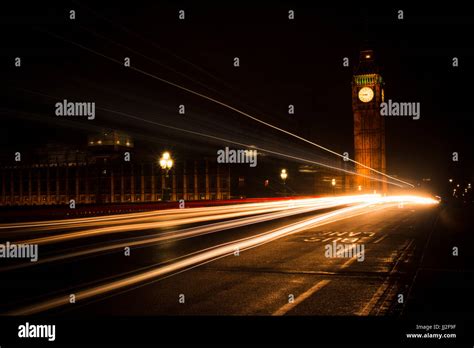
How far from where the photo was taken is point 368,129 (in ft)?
376

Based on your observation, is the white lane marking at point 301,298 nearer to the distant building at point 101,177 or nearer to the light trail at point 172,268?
the light trail at point 172,268

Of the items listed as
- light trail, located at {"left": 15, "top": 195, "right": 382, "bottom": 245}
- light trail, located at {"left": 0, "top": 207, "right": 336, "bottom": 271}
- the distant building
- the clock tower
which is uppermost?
the clock tower

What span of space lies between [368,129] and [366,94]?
34.6 ft

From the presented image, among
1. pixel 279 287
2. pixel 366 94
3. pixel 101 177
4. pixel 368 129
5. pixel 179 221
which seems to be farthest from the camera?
pixel 366 94

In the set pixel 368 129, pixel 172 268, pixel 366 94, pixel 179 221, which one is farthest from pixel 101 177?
pixel 366 94

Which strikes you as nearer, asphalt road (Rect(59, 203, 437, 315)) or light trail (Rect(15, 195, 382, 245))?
asphalt road (Rect(59, 203, 437, 315))

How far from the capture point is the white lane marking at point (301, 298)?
7598 millimetres

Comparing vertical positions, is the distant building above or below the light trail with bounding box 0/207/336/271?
above

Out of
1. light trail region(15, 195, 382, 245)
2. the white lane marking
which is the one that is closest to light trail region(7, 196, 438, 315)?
the white lane marking

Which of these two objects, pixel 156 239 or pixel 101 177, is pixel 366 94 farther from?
pixel 156 239

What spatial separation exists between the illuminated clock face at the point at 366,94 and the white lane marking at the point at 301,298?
114450 mm

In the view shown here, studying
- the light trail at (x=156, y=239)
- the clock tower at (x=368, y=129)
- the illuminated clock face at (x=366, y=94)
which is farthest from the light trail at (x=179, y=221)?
the illuminated clock face at (x=366, y=94)

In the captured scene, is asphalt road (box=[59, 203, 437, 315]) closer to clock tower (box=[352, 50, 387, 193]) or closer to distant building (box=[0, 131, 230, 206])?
distant building (box=[0, 131, 230, 206])

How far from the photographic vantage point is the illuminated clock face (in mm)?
118125
